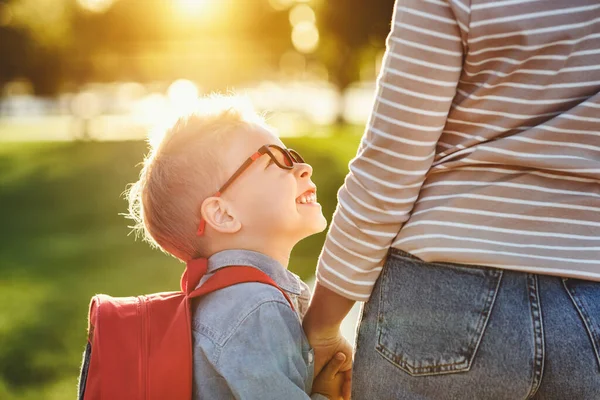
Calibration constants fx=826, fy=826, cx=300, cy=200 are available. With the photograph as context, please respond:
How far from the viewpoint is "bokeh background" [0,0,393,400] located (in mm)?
6863

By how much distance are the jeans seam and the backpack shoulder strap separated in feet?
2.42

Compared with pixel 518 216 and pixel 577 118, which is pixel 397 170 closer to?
pixel 518 216

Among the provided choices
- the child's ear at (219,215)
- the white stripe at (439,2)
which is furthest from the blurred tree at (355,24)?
the white stripe at (439,2)

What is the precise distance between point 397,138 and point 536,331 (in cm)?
46

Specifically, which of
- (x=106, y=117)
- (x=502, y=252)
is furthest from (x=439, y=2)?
(x=106, y=117)

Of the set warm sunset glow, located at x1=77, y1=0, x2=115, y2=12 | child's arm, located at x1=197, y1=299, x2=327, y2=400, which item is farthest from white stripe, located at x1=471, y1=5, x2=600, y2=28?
warm sunset glow, located at x1=77, y1=0, x2=115, y2=12

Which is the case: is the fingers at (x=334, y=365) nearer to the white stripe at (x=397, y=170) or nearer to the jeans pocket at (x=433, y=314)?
the jeans pocket at (x=433, y=314)

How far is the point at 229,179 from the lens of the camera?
230 cm

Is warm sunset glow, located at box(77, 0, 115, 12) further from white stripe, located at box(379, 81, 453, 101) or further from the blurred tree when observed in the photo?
white stripe, located at box(379, 81, 453, 101)

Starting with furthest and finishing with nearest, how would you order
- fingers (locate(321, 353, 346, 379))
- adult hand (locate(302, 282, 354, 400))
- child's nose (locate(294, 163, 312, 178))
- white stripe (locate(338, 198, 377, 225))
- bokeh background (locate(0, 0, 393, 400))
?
bokeh background (locate(0, 0, 393, 400))
child's nose (locate(294, 163, 312, 178))
fingers (locate(321, 353, 346, 379))
adult hand (locate(302, 282, 354, 400))
white stripe (locate(338, 198, 377, 225))

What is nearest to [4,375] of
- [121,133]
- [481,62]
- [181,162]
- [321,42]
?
[181,162]

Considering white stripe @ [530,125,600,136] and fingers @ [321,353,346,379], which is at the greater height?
white stripe @ [530,125,600,136]

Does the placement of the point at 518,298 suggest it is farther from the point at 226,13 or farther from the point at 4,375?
the point at 226,13

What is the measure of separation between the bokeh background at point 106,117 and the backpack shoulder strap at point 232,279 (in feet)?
1.92
